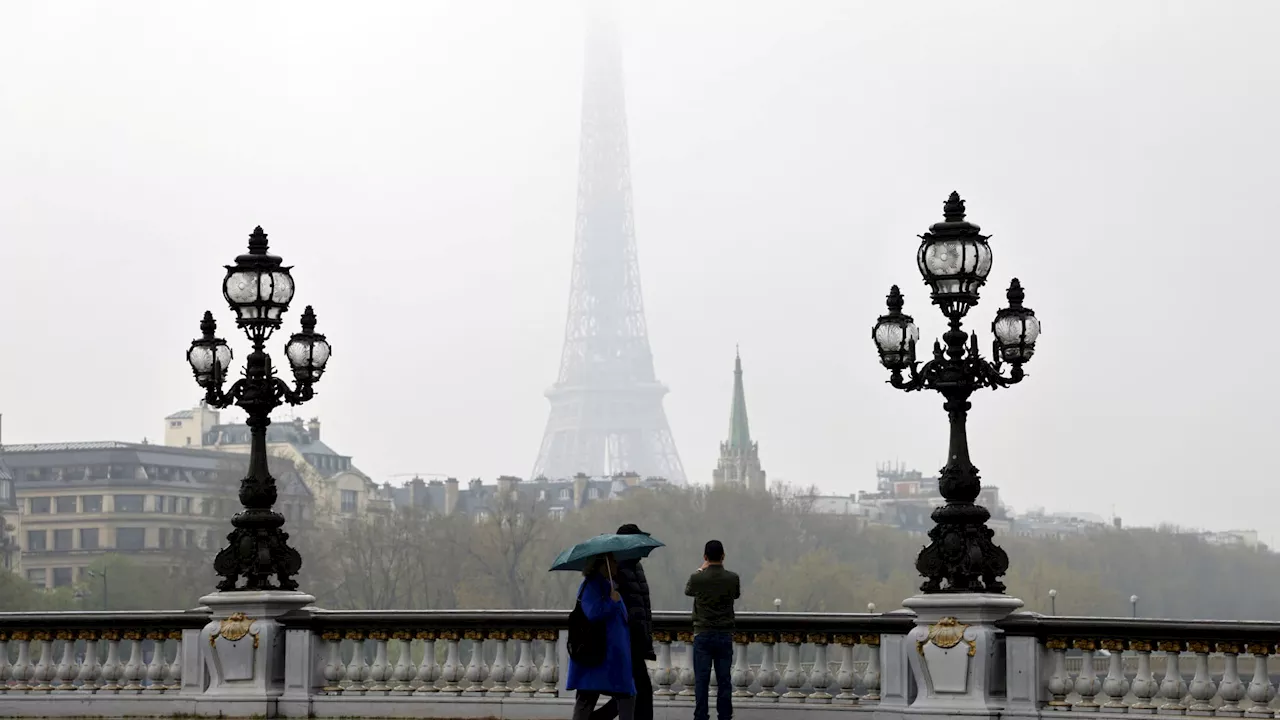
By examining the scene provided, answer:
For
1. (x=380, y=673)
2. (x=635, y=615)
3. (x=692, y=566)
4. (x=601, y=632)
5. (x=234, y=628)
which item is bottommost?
(x=692, y=566)

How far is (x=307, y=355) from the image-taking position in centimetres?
2692

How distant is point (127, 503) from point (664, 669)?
6811 inches

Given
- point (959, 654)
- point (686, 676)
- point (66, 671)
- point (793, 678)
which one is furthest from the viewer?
point (66, 671)

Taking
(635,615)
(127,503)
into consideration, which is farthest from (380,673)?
(127,503)

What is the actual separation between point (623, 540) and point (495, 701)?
18.9ft

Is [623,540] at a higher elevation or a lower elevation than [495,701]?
higher

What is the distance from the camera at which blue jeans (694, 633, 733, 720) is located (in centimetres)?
Answer: 2175

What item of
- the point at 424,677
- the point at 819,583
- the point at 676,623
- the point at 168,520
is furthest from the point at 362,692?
the point at 168,520

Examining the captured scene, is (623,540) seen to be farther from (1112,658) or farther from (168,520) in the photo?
(168,520)

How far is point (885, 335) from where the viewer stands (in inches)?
945

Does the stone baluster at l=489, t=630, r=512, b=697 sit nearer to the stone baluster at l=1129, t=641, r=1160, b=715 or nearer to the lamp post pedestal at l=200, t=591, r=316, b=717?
the lamp post pedestal at l=200, t=591, r=316, b=717

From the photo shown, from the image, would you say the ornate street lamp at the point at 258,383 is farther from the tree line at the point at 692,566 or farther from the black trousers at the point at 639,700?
the tree line at the point at 692,566

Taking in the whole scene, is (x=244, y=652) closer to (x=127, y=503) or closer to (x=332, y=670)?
(x=332, y=670)

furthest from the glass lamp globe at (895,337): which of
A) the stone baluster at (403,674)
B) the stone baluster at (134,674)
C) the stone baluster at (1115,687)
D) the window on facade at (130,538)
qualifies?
the window on facade at (130,538)
